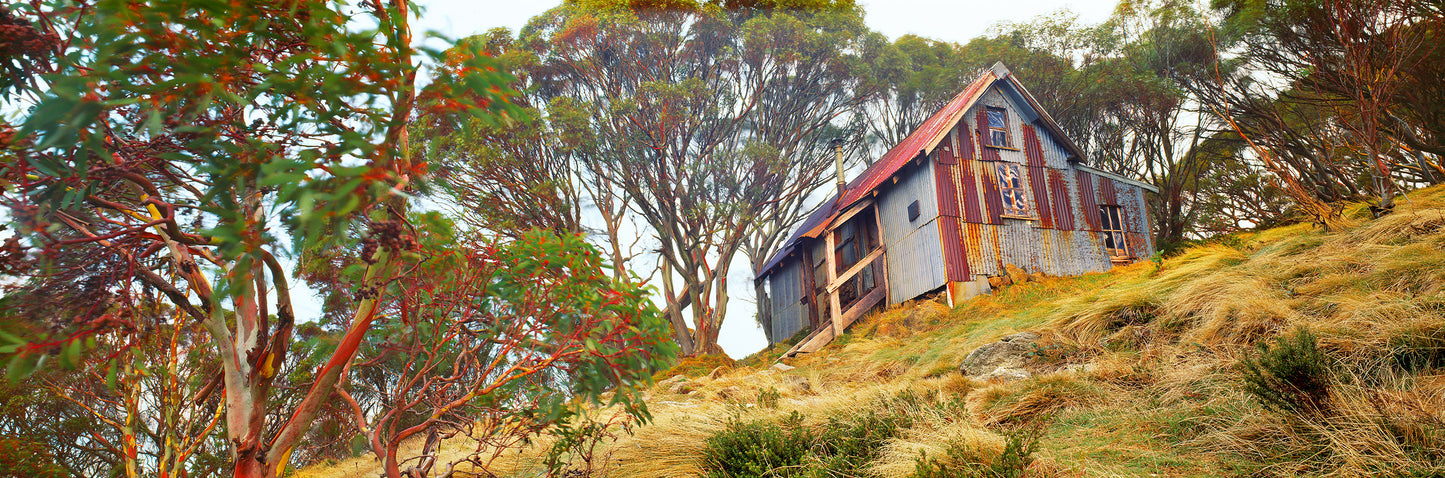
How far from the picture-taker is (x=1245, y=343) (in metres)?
6.09

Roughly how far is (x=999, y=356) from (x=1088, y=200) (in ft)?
36.4

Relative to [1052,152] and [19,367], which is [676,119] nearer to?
[1052,152]

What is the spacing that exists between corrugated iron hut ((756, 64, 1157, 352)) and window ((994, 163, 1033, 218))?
23 mm

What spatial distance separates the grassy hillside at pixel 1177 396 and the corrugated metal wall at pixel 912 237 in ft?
18.8

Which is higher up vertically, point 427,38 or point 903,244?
point 903,244

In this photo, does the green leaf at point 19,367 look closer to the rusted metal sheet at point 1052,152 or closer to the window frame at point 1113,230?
the rusted metal sheet at point 1052,152

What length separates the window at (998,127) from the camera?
1695 cm

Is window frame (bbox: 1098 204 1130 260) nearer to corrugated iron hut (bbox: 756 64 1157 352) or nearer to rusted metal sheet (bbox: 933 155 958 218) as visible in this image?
corrugated iron hut (bbox: 756 64 1157 352)

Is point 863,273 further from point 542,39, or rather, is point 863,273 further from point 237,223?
point 237,223

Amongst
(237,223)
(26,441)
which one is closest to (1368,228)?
(237,223)

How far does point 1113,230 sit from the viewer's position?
17031mm

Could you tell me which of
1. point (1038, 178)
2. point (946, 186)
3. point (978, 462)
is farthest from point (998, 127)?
point (978, 462)

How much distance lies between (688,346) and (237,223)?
17.1 m

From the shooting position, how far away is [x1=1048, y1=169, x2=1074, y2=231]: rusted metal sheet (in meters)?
16.5
